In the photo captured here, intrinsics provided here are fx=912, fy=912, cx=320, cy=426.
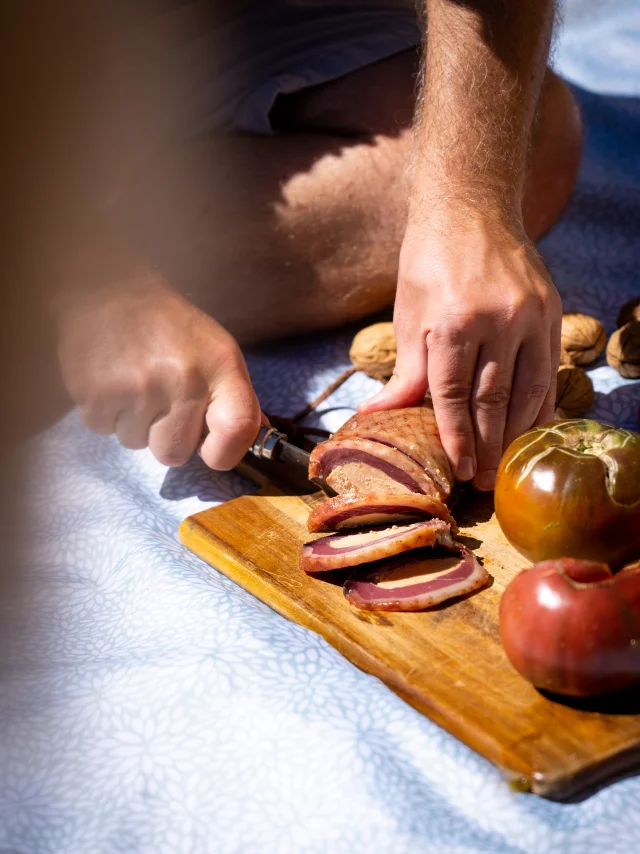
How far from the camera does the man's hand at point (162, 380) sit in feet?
6.66

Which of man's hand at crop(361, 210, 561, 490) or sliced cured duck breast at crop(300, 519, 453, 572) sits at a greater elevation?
man's hand at crop(361, 210, 561, 490)

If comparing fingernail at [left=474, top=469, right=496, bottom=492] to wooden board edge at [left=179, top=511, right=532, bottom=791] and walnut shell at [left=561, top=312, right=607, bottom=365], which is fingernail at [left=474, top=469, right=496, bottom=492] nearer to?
wooden board edge at [left=179, top=511, right=532, bottom=791]

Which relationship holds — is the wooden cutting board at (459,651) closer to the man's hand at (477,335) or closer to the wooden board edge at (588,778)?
the wooden board edge at (588,778)

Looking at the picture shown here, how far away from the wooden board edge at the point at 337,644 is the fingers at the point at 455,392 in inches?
17.8

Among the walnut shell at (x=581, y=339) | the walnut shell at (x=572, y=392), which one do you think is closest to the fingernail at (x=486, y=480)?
the walnut shell at (x=572, y=392)

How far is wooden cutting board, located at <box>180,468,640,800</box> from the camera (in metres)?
1.27

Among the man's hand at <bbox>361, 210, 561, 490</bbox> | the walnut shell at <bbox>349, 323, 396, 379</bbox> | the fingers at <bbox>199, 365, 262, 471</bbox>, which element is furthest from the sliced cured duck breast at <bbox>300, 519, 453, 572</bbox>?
the walnut shell at <bbox>349, 323, 396, 379</bbox>

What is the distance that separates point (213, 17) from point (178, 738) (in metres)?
2.29

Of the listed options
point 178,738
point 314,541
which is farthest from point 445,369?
point 178,738

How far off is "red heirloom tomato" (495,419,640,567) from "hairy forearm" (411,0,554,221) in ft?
2.09

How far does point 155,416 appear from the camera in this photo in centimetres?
210

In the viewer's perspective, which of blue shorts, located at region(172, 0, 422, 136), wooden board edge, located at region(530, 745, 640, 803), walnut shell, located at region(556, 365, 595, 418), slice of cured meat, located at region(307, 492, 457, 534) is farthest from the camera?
blue shorts, located at region(172, 0, 422, 136)

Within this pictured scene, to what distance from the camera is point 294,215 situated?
265 centimetres

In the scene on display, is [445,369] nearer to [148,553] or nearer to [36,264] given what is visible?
[148,553]
